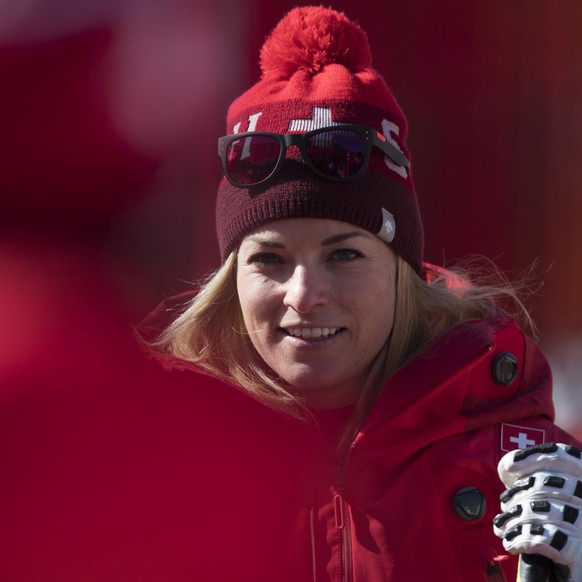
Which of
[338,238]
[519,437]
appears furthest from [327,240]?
[519,437]

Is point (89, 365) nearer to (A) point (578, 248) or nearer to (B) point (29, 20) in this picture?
(B) point (29, 20)

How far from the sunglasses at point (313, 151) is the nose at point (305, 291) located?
26cm

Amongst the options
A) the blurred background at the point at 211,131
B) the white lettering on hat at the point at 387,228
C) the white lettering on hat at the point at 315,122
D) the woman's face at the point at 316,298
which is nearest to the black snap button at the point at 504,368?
the woman's face at the point at 316,298

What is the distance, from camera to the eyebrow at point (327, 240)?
221cm

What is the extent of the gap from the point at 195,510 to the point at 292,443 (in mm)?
286

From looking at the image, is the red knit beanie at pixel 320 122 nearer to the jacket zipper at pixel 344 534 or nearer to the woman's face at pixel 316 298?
the woman's face at pixel 316 298

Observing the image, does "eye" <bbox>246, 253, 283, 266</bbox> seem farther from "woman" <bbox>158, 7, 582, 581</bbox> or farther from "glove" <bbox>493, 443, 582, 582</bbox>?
"glove" <bbox>493, 443, 582, 582</bbox>

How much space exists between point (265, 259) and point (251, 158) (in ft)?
0.86

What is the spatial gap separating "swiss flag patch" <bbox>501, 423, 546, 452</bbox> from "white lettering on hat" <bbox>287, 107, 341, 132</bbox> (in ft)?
2.88

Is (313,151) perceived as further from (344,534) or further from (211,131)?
(211,131)

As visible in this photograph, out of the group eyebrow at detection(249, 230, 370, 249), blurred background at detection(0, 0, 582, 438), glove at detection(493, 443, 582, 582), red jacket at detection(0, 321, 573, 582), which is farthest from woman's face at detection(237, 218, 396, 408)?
blurred background at detection(0, 0, 582, 438)

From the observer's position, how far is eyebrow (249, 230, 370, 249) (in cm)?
221

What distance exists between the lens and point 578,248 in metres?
4.41

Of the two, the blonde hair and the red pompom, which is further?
the red pompom
